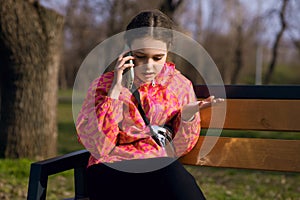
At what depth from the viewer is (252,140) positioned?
258 cm

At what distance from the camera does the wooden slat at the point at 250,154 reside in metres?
2.50

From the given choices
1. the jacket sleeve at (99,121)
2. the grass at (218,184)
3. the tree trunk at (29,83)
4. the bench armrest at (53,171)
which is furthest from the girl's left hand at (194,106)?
the tree trunk at (29,83)

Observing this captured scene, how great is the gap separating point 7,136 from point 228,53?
2890 centimetres

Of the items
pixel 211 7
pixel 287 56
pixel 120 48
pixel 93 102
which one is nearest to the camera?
pixel 93 102

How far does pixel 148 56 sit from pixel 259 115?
2.23 feet

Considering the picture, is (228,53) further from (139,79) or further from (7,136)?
(139,79)

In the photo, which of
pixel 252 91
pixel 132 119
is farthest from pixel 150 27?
pixel 252 91

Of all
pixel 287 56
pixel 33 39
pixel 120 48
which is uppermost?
pixel 120 48

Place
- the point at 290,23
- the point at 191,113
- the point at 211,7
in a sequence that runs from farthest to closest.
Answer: the point at 211,7 < the point at 290,23 < the point at 191,113

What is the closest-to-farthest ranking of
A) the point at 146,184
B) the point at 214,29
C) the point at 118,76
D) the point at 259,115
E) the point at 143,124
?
the point at 146,184 < the point at 118,76 < the point at 143,124 < the point at 259,115 < the point at 214,29

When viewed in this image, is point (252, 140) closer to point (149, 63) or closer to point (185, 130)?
point (185, 130)

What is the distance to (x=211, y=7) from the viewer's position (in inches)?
1235

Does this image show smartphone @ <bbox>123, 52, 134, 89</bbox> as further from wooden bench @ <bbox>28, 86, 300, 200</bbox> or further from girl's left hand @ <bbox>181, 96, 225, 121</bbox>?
wooden bench @ <bbox>28, 86, 300, 200</bbox>

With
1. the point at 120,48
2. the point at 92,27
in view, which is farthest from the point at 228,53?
the point at 120,48
